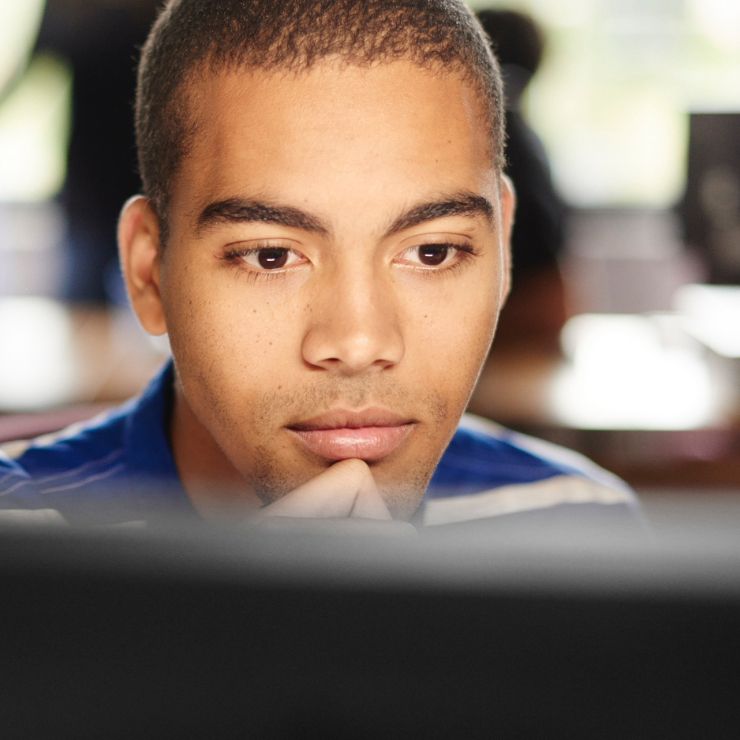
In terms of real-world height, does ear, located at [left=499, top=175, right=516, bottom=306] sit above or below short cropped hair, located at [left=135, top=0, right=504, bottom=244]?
below

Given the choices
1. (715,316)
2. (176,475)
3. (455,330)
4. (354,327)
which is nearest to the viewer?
(354,327)

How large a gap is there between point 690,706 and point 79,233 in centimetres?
286

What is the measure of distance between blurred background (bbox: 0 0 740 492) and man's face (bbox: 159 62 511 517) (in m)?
0.50

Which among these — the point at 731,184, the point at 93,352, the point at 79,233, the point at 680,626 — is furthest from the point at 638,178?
the point at 680,626

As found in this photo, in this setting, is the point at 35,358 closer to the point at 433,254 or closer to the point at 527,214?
the point at 527,214

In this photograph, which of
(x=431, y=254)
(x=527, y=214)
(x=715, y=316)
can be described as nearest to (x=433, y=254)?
(x=431, y=254)

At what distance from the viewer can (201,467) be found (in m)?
0.97

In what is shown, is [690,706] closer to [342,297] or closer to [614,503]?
[342,297]

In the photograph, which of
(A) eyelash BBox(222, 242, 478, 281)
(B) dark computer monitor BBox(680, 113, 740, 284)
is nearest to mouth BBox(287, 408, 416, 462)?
(A) eyelash BBox(222, 242, 478, 281)

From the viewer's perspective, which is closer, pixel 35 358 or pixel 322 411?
pixel 322 411

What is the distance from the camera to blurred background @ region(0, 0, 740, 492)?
169cm

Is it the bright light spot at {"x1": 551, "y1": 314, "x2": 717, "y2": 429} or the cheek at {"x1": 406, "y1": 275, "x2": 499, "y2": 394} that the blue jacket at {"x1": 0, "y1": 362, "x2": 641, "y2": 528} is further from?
the bright light spot at {"x1": 551, "y1": 314, "x2": 717, "y2": 429}

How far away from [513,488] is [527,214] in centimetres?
78

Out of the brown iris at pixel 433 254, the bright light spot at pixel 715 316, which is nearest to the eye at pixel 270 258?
the brown iris at pixel 433 254
